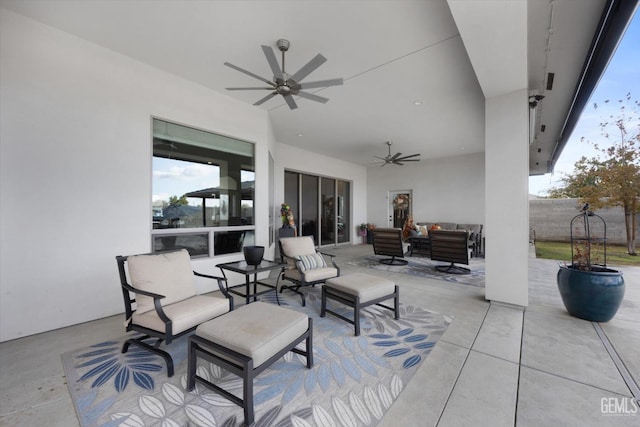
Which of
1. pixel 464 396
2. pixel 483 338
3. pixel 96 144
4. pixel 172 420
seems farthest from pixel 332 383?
pixel 96 144

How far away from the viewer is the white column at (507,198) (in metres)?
3.19

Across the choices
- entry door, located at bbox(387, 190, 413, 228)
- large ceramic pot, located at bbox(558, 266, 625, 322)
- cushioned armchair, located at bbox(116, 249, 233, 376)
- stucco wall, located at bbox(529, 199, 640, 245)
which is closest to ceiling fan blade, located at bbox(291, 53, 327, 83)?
cushioned armchair, located at bbox(116, 249, 233, 376)

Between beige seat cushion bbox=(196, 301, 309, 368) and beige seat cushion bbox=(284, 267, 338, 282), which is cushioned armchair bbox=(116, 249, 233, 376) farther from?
beige seat cushion bbox=(284, 267, 338, 282)

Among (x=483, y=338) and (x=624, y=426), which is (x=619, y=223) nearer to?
(x=483, y=338)

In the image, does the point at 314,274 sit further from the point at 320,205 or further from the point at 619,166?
the point at 619,166

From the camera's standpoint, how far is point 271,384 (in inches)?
70.5

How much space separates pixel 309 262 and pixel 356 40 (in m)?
2.90

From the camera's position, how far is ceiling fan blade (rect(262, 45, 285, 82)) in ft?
7.71

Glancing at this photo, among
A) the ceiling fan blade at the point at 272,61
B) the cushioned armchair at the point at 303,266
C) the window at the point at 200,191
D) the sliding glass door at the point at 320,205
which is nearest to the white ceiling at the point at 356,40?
the ceiling fan blade at the point at 272,61

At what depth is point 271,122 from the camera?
548 cm

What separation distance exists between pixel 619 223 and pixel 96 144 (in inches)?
526

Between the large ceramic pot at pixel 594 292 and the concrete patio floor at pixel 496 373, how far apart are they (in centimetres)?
11

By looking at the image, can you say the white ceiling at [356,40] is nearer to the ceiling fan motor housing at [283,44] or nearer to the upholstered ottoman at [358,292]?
the ceiling fan motor housing at [283,44]

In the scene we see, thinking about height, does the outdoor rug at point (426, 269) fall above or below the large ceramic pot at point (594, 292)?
below
